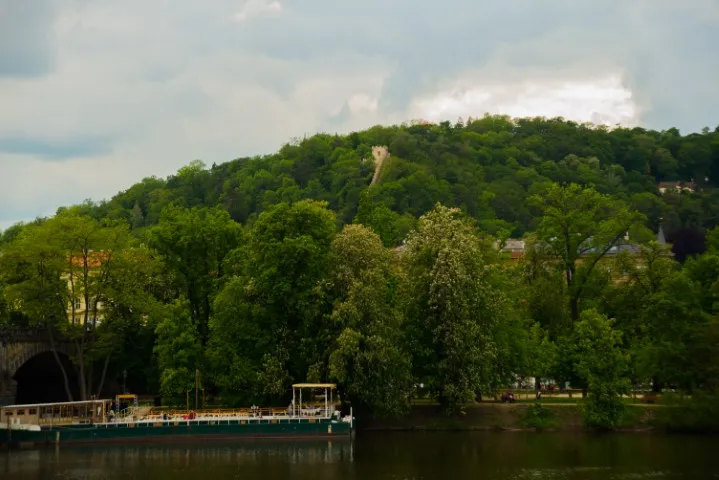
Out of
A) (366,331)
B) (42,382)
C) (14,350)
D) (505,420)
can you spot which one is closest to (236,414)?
(366,331)

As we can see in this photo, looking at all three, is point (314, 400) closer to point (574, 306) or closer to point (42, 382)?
point (574, 306)

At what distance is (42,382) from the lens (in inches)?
3878

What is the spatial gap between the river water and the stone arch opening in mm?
26086

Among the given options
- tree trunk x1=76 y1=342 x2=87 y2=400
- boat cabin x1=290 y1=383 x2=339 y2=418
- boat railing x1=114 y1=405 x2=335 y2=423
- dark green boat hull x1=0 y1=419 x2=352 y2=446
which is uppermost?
tree trunk x1=76 y1=342 x2=87 y2=400

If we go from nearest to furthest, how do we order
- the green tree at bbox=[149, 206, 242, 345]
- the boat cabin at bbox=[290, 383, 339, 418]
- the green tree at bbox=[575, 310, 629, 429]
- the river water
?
the river water, the boat cabin at bbox=[290, 383, 339, 418], the green tree at bbox=[575, 310, 629, 429], the green tree at bbox=[149, 206, 242, 345]

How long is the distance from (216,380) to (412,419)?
17.4 m

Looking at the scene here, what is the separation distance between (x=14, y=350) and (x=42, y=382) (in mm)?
18176

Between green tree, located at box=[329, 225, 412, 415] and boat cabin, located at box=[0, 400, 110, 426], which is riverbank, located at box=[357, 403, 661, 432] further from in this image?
boat cabin, located at box=[0, 400, 110, 426]

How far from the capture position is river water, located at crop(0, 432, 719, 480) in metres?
53.5

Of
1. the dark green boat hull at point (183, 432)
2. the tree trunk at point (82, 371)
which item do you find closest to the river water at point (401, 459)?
the dark green boat hull at point (183, 432)

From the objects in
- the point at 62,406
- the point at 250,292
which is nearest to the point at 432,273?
the point at 250,292

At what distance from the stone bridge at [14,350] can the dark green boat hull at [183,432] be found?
1002 centimetres

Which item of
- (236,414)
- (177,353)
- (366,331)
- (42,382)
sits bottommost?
(236,414)

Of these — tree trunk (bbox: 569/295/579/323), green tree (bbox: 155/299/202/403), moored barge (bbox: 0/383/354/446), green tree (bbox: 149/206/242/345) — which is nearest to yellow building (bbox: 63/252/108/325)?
green tree (bbox: 149/206/242/345)
